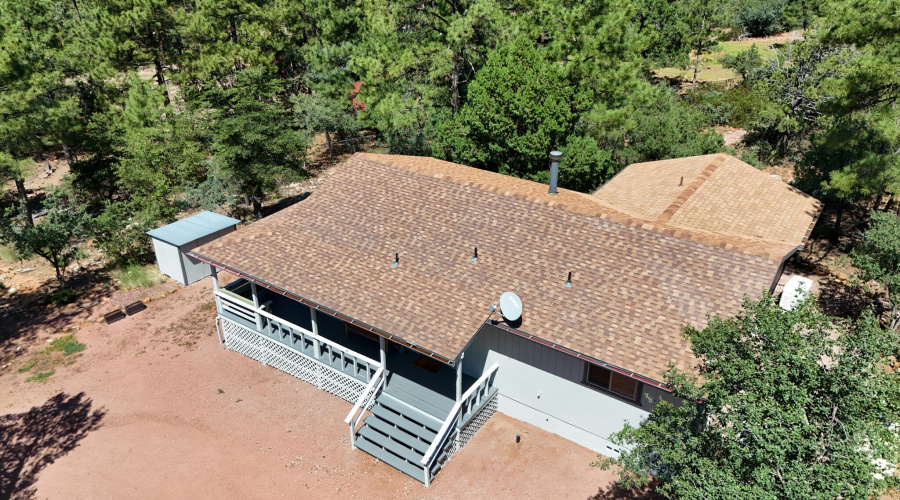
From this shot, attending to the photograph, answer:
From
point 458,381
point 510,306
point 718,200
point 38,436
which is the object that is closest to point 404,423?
point 458,381

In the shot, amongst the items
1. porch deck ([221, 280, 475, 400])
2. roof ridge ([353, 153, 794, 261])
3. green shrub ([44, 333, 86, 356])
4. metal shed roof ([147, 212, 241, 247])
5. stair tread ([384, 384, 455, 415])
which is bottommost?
green shrub ([44, 333, 86, 356])

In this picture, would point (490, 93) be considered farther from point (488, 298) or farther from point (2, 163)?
point (2, 163)

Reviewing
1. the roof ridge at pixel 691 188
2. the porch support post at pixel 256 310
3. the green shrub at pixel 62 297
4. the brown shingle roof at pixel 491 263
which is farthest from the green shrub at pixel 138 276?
the roof ridge at pixel 691 188

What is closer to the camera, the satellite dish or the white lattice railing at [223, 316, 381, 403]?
the satellite dish

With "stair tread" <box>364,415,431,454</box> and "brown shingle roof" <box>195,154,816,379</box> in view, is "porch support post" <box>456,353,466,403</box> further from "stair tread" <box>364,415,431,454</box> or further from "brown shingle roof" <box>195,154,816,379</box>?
"stair tread" <box>364,415,431,454</box>

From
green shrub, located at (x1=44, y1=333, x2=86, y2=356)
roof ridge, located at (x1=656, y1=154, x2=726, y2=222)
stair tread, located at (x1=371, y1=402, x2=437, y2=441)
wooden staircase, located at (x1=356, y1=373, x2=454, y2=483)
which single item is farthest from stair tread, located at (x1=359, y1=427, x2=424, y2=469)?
green shrub, located at (x1=44, y1=333, x2=86, y2=356)

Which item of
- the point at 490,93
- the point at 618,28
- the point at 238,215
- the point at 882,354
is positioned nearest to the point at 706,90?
the point at 618,28

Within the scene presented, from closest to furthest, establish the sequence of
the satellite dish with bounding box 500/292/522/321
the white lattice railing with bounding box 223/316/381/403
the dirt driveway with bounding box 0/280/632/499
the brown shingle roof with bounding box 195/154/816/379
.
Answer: the brown shingle roof with bounding box 195/154/816/379 → the satellite dish with bounding box 500/292/522/321 → the dirt driveway with bounding box 0/280/632/499 → the white lattice railing with bounding box 223/316/381/403
